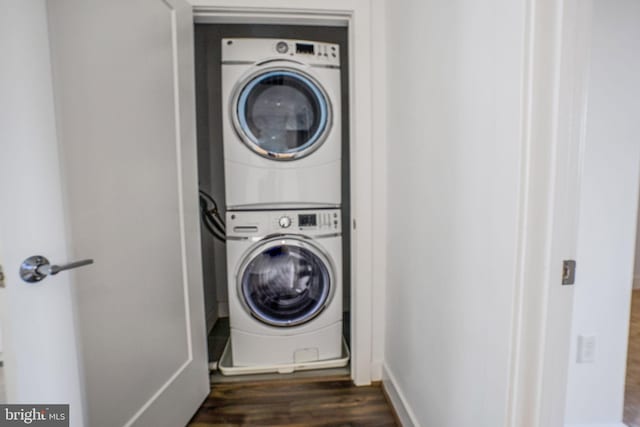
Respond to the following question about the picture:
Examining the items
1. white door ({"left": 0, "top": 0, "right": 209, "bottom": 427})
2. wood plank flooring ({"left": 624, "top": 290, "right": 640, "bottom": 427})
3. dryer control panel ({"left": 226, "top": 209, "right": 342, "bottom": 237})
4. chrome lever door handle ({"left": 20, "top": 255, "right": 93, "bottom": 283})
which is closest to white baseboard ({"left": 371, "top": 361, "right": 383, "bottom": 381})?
dryer control panel ({"left": 226, "top": 209, "right": 342, "bottom": 237})

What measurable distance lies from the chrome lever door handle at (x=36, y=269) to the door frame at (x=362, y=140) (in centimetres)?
125

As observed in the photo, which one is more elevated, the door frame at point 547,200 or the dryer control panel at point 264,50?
the dryer control panel at point 264,50

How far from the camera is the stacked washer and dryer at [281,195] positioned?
5.78 feet

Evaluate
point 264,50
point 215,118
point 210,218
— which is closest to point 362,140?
point 264,50

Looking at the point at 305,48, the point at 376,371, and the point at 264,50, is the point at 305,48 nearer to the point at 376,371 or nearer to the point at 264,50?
the point at 264,50

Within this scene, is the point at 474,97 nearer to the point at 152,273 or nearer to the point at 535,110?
the point at 535,110

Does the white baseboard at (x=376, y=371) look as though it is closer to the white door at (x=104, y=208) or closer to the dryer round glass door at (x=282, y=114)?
the white door at (x=104, y=208)

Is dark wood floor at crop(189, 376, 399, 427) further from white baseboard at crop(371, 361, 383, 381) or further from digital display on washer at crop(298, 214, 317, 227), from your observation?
digital display on washer at crop(298, 214, 317, 227)

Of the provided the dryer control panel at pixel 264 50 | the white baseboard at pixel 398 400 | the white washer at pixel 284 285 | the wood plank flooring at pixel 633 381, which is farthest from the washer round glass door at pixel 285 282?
the wood plank flooring at pixel 633 381

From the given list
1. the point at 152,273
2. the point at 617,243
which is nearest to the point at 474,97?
the point at 617,243

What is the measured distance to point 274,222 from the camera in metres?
Result: 1.82

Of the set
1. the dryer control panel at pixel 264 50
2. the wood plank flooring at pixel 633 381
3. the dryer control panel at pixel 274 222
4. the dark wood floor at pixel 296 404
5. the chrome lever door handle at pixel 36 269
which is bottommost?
the dark wood floor at pixel 296 404

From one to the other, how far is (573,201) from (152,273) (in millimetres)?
1374

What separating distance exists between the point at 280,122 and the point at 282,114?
47 mm
